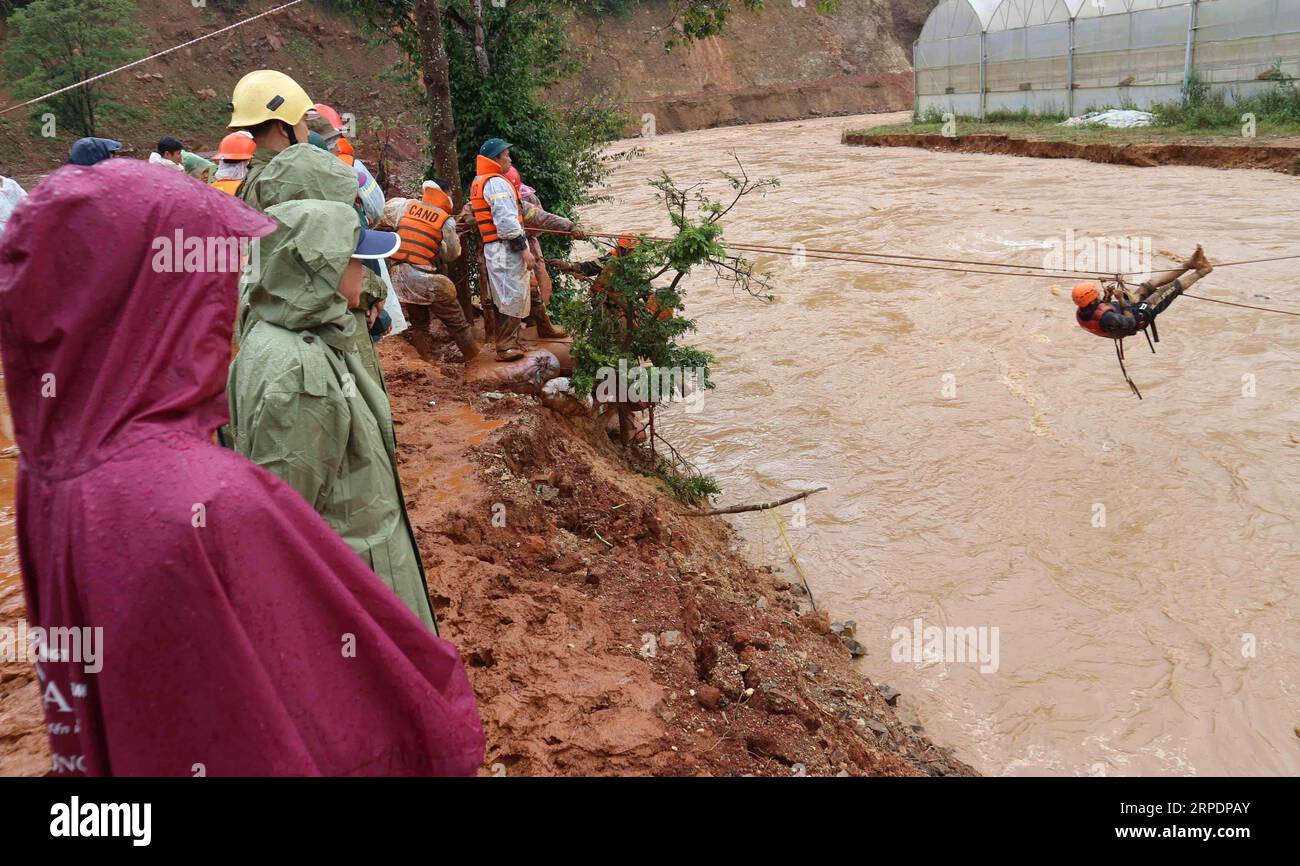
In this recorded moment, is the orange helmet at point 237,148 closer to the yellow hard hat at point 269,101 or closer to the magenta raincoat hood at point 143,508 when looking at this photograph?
the yellow hard hat at point 269,101

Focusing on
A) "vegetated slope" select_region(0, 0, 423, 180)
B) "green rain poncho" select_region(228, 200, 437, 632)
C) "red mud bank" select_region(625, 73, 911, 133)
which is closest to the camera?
"green rain poncho" select_region(228, 200, 437, 632)

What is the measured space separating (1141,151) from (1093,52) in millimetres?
6083

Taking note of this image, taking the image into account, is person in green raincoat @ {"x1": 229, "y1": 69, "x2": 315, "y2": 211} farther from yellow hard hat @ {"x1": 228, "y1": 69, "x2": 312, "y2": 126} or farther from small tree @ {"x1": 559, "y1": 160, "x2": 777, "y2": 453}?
small tree @ {"x1": 559, "y1": 160, "x2": 777, "y2": 453}

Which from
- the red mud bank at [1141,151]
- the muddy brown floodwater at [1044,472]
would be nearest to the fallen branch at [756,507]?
the muddy brown floodwater at [1044,472]

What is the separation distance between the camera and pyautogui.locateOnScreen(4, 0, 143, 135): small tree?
20203 millimetres

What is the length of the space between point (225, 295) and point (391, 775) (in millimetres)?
808

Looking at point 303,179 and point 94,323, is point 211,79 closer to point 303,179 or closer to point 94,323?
point 303,179

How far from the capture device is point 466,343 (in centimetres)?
795

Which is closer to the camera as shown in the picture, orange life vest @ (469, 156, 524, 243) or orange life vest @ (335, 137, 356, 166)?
orange life vest @ (335, 137, 356, 166)

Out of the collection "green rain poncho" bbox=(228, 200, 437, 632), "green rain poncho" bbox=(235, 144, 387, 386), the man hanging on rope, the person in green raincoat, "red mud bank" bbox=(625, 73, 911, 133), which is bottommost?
the man hanging on rope

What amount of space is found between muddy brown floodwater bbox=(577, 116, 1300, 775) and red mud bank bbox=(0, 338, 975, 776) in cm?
95

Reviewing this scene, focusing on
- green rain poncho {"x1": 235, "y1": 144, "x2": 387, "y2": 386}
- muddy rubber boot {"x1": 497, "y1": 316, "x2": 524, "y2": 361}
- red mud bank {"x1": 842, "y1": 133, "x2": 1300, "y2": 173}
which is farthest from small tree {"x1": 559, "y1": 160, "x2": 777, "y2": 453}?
red mud bank {"x1": 842, "y1": 133, "x2": 1300, "y2": 173}
